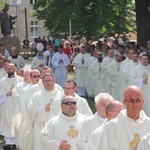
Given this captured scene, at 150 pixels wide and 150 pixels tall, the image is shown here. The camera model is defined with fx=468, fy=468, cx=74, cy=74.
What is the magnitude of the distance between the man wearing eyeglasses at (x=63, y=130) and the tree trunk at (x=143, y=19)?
1328 cm

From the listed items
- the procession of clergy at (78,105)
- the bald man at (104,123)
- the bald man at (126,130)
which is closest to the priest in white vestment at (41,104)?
the procession of clergy at (78,105)

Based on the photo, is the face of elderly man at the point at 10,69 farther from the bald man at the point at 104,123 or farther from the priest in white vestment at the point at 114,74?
the bald man at the point at 104,123

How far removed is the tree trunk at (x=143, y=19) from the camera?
19141mm

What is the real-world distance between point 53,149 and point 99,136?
1266 millimetres

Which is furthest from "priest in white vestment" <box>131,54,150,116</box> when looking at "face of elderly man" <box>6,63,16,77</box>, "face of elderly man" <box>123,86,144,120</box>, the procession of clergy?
"face of elderly man" <box>123,86,144,120</box>

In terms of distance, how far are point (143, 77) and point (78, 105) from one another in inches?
187

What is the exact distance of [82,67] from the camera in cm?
1638

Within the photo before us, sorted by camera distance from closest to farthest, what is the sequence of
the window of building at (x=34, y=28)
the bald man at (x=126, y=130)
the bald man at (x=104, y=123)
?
the bald man at (x=126, y=130), the bald man at (x=104, y=123), the window of building at (x=34, y=28)

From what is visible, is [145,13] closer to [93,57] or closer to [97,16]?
[93,57]

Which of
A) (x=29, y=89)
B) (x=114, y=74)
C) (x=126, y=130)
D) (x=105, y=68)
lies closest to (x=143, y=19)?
(x=105, y=68)

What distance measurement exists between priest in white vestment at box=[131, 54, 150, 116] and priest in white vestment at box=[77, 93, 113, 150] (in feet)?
19.1

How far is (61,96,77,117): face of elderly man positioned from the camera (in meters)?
5.90

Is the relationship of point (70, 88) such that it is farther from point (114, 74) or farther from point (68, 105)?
point (114, 74)

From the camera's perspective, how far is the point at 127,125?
16.0 feet
